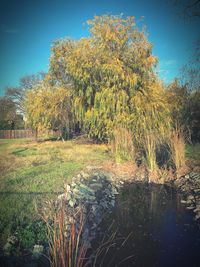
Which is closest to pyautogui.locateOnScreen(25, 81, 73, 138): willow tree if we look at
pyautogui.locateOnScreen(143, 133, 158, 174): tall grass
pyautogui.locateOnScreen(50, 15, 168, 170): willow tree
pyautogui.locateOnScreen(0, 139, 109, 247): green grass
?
pyautogui.locateOnScreen(50, 15, 168, 170): willow tree

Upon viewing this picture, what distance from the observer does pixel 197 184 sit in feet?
22.8

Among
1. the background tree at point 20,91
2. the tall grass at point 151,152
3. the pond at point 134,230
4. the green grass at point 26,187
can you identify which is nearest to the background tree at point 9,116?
the background tree at point 20,91

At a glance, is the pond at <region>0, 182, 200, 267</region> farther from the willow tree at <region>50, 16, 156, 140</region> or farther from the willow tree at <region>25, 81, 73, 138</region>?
the willow tree at <region>25, 81, 73, 138</region>

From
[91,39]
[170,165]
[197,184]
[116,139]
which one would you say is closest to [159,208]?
[197,184]

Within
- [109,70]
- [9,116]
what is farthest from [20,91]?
[109,70]

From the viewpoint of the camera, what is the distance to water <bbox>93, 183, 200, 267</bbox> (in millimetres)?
3727

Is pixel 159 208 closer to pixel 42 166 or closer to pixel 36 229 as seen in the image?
pixel 36 229

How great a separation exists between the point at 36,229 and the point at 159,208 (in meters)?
3.39

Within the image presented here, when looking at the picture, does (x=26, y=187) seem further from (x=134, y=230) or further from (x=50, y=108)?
(x=50, y=108)

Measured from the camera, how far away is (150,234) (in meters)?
4.51

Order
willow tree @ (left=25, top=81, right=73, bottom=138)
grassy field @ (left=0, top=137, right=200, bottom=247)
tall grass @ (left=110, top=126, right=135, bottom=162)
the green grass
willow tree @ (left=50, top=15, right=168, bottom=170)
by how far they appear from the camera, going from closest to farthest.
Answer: grassy field @ (left=0, top=137, right=200, bottom=247)
the green grass
tall grass @ (left=110, top=126, right=135, bottom=162)
willow tree @ (left=50, top=15, right=168, bottom=170)
willow tree @ (left=25, top=81, right=73, bottom=138)

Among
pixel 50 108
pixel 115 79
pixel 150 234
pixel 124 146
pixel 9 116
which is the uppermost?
pixel 115 79

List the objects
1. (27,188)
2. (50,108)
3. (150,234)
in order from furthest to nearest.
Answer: (50,108) → (27,188) → (150,234)

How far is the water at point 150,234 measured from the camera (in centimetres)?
373
